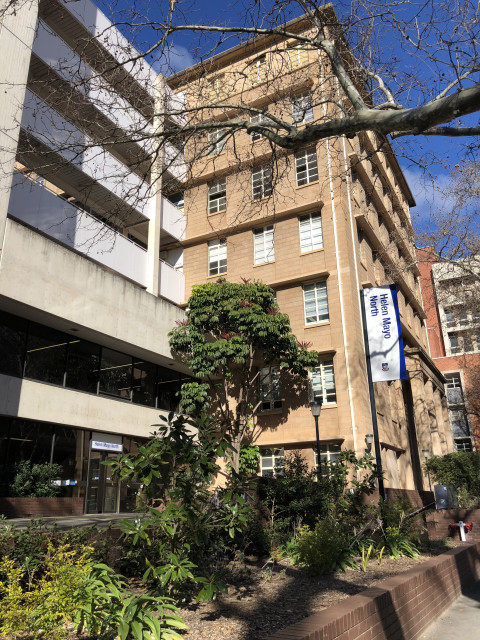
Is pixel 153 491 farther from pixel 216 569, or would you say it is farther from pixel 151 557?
pixel 216 569

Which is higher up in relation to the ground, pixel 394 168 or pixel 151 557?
pixel 394 168

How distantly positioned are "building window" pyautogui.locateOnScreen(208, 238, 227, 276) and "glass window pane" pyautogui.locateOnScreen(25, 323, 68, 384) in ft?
31.9

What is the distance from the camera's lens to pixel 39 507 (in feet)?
48.2

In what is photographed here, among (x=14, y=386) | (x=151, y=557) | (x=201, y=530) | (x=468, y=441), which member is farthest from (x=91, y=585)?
(x=468, y=441)

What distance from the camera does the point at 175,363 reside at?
73.8 ft

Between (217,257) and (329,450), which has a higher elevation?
(217,257)

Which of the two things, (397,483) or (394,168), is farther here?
(394,168)

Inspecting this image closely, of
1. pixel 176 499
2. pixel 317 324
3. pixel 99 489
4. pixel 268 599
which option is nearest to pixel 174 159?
pixel 176 499

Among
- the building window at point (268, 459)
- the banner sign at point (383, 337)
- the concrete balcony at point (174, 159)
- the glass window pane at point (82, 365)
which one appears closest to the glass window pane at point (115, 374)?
the glass window pane at point (82, 365)

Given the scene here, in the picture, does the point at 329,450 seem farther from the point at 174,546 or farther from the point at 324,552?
the point at 174,546

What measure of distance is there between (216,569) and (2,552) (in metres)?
2.67

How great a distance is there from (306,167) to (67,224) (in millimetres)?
11765

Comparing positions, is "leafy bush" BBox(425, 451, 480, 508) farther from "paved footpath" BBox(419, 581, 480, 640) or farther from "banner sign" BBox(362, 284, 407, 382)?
"paved footpath" BBox(419, 581, 480, 640)

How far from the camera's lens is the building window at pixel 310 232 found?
917 inches
